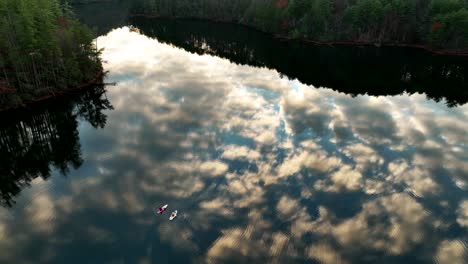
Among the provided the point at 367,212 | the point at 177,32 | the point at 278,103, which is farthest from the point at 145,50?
the point at 367,212

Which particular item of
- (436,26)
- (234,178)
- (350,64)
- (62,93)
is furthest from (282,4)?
(234,178)

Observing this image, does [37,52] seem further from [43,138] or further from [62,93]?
[43,138]

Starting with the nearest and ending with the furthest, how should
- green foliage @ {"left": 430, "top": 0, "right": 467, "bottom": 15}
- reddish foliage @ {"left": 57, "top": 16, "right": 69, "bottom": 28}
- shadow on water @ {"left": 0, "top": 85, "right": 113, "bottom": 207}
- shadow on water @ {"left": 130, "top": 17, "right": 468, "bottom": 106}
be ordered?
1. shadow on water @ {"left": 0, "top": 85, "right": 113, "bottom": 207}
2. reddish foliage @ {"left": 57, "top": 16, "right": 69, "bottom": 28}
3. shadow on water @ {"left": 130, "top": 17, "right": 468, "bottom": 106}
4. green foliage @ {"left": 430, "top": 0, "right": 467, "bottom": 15}

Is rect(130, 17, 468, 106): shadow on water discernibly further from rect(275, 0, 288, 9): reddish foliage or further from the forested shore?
rect(275, 0, 288, 9): reddish foliage

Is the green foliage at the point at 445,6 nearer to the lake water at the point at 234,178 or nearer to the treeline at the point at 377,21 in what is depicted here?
the treeline at the point at 377,21

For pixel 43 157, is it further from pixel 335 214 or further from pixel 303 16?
pixel 303 16

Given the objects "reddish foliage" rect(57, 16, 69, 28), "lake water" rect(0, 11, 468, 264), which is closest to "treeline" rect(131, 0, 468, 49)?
"lake water" rect(0, 11, 468, 264)

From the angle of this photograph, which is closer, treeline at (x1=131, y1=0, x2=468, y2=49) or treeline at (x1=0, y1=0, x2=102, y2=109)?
treeline at (x1=0, y1=0, x2=102, y2=109)
